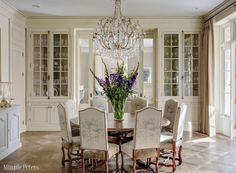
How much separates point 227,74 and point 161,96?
1.79 meters

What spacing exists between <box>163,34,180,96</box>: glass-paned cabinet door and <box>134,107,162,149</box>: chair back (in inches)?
166

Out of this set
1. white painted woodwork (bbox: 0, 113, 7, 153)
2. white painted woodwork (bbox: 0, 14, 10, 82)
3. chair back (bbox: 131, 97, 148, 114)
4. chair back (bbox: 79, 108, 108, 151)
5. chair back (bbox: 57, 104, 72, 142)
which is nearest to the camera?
chair back (bbox: 79, 108, 108, 151)

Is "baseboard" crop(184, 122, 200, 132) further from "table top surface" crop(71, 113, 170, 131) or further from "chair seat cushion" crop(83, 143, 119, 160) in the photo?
"chair seat cushion" crop(83, 143, 119, 160)

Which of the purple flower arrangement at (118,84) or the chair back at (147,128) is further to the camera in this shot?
the purple flower arrangement at (118,84)

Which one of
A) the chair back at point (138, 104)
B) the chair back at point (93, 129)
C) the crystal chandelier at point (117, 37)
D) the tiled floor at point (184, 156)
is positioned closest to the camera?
the chair back at point (93, 129)

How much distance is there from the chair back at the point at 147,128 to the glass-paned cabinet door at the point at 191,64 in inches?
170

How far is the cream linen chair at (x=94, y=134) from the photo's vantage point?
400 centimetres

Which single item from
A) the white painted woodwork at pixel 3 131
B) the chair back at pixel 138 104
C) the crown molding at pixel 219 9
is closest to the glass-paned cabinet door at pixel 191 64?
the crown molding at pixel 219 9

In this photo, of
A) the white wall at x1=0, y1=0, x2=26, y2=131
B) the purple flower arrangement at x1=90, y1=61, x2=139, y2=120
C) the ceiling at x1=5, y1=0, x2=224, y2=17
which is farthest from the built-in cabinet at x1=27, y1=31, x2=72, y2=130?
the purple flower arrangement at x1=90, y1=61, x2=139, y2=120

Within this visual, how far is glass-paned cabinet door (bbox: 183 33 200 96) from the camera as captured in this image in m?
8.17

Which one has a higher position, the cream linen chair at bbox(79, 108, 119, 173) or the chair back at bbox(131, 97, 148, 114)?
the chair back at bbox(131, 97, 148, 114)

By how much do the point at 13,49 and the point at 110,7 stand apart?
8.33 ft

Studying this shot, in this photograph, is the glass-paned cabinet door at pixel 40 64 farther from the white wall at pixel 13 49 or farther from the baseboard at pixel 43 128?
the baseboard at pixel 43 128

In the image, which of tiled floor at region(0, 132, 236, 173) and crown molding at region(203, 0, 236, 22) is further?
crown molding at region(203, 0, 236, 22)
